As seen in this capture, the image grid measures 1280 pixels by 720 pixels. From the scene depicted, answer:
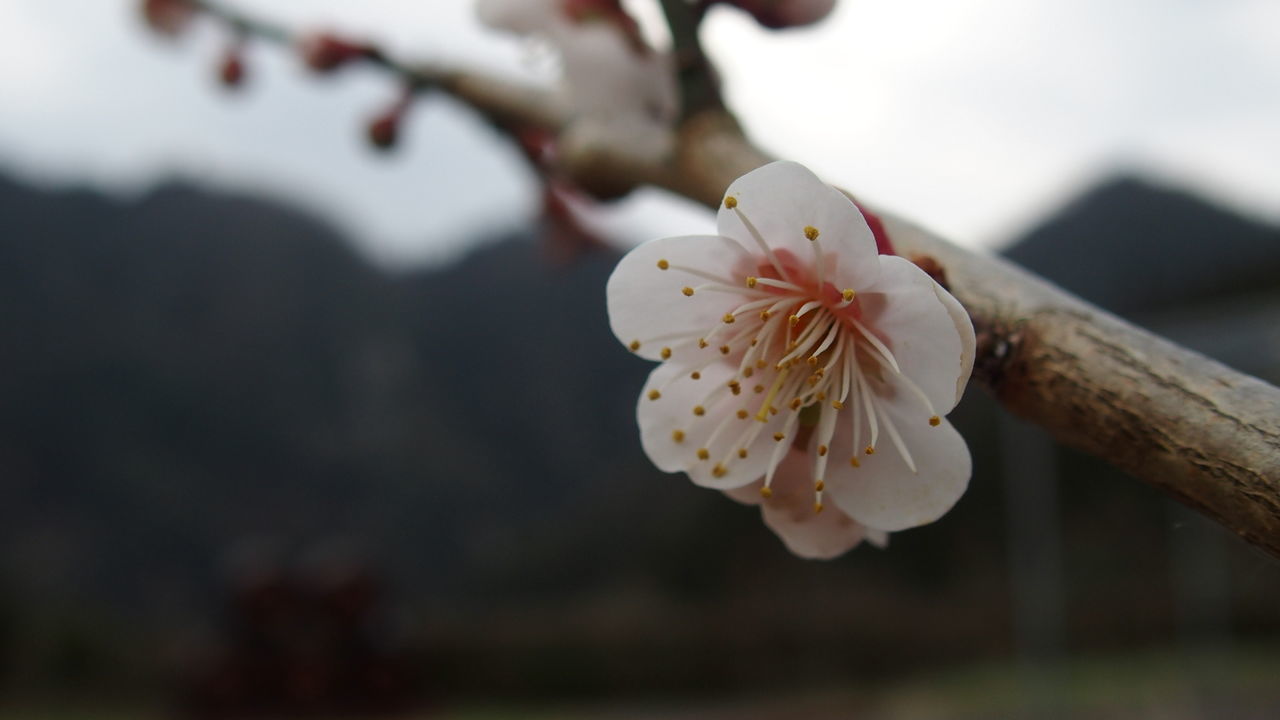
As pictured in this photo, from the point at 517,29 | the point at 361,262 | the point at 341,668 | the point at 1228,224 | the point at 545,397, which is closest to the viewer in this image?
the point at 517,29

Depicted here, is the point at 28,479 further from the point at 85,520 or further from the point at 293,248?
the point at 293,248

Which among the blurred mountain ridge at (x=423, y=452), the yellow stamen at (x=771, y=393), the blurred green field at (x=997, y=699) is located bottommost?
the blurred mountain ridge at (x=423, y=452)

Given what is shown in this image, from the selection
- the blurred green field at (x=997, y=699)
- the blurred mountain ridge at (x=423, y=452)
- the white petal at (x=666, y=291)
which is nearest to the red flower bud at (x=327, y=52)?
the white petal at (x=666, y=291)

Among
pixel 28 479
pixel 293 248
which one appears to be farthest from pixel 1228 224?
pixel 28 479

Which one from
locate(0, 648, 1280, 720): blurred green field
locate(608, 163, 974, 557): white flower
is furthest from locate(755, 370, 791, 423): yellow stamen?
locate(0, 648, 1280, 720): blurred green field

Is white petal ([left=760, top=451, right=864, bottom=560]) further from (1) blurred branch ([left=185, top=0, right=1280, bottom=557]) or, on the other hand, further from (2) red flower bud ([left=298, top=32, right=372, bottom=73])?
(2) red flower bud ([left=298, top=32, right=372, bottom=73])

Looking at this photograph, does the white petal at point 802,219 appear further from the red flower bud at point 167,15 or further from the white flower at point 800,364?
the red flower bud at point 167,15

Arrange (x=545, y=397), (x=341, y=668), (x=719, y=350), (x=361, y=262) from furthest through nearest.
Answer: (x=361, y=262), (x=545, y=397), (x=341, y=668), (x=719, y=350)
